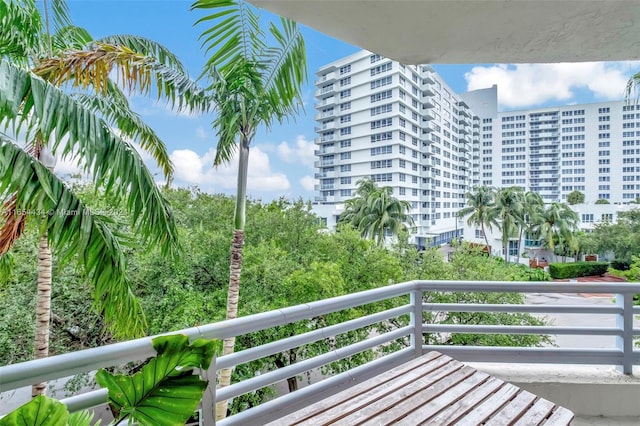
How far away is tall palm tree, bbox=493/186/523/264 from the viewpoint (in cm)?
2051

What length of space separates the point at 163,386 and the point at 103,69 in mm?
3254

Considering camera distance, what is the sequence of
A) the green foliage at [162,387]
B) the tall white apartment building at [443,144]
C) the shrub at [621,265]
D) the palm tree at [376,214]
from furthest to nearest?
the palm tree at [376,214] → the tall white apartment building at [443,144] → the shrub at [621,265] → the green foliage at [162,387]

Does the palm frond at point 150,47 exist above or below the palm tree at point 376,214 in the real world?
above

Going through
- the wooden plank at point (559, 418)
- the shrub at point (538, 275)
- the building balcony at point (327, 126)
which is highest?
the building balcony at point (327, 126)

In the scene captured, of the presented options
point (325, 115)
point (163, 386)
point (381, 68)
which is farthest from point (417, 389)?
point (381, 68)

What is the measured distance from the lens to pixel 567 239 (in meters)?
15.1

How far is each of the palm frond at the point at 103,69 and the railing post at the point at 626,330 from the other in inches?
167

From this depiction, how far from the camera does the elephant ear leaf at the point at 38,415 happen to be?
2.41 feet

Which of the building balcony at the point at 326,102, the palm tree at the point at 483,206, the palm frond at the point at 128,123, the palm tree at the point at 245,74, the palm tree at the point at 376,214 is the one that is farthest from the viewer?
the building balcony at the point at 326,102

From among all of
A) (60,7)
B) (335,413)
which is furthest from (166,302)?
(335,413)

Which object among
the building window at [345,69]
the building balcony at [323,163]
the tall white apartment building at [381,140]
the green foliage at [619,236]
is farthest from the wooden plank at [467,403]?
the building window at [345,69]

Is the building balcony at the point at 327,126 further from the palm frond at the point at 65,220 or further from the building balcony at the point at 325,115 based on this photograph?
the palm frond at the point at 65,220

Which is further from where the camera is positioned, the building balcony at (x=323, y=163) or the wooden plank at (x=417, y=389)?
the building balcony at (x=323, y=163)

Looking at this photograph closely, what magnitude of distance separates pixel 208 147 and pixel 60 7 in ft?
7.49
